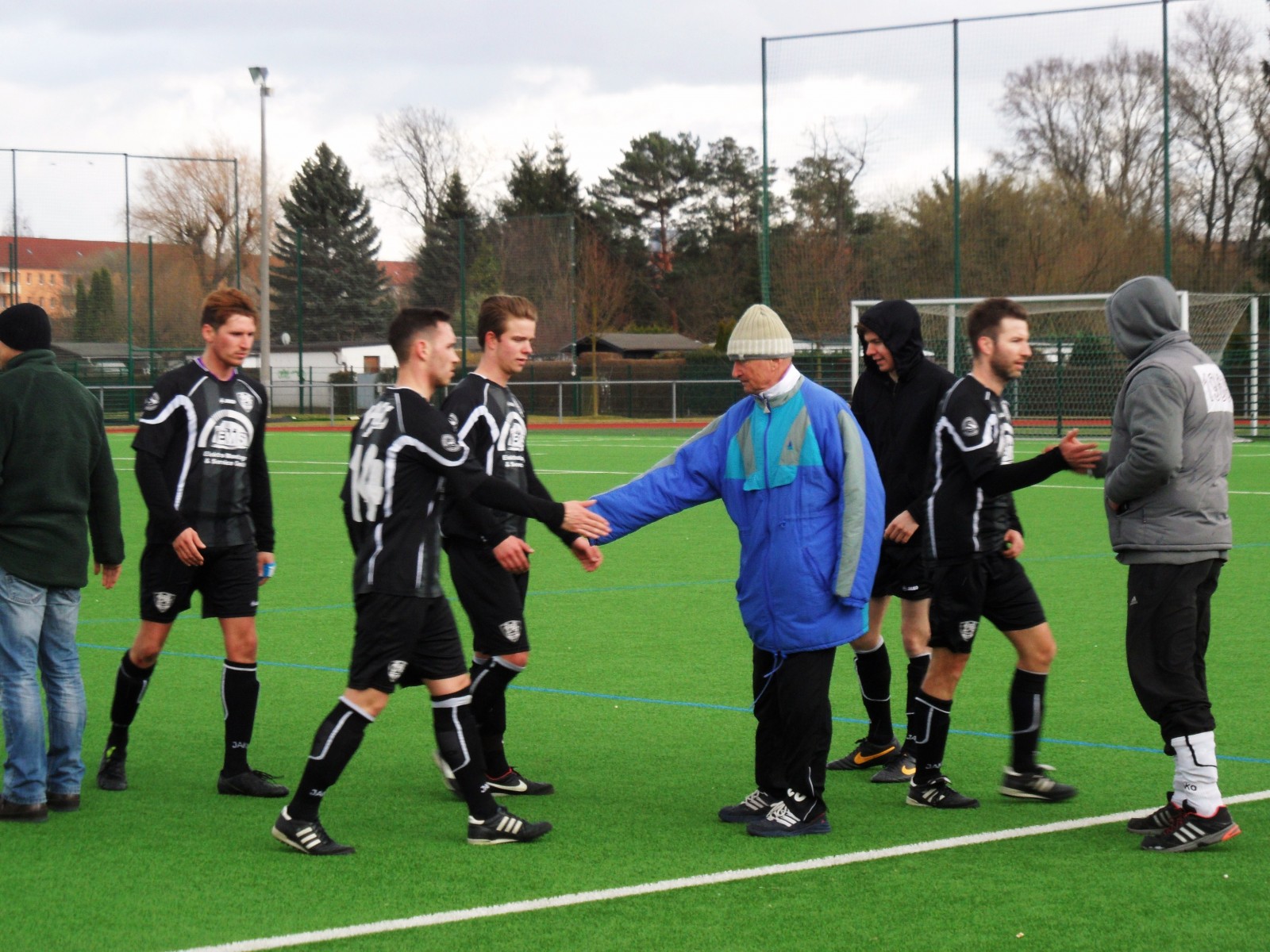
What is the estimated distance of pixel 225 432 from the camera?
233 inches

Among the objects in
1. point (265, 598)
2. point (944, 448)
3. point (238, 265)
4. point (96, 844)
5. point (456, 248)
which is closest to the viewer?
point (96, 844)

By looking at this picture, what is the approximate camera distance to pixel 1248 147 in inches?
1624

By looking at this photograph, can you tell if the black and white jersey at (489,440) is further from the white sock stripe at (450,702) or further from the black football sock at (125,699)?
the black football sock at (125,699)

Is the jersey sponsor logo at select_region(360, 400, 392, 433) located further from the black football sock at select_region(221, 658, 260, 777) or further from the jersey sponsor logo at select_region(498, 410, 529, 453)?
the black football sock at select_region(221, 658, 260, 777)

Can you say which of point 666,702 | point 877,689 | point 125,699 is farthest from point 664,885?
point 666,702

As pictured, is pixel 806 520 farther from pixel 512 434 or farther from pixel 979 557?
pixel 512 434

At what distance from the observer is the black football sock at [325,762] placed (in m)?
4.91

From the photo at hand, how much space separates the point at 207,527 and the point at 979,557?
3.00 metres

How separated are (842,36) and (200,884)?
29732 millimetres

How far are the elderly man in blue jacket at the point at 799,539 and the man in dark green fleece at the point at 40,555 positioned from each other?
240 centimetres

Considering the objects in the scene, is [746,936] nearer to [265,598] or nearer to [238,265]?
[265,598]

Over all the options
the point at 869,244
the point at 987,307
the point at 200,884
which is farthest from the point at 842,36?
the point at 200,884

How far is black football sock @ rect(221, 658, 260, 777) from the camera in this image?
19.0 ft

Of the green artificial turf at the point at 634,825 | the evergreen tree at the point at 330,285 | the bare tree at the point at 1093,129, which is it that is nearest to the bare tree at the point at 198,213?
the evergreen tree at the point at 330,285
